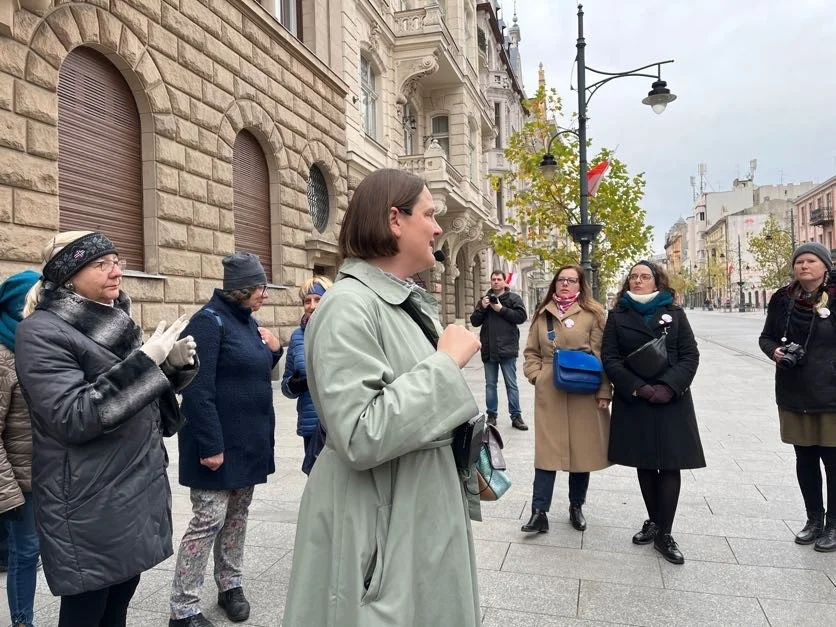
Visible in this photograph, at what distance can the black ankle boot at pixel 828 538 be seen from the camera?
400 centimetres

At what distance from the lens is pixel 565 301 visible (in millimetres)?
4691

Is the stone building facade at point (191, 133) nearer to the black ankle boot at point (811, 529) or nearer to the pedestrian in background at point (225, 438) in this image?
the pedestrian in background at point (225, 438)

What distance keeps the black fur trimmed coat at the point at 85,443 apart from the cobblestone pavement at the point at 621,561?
1227 millimetres

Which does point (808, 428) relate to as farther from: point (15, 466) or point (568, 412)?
point (15, 466)

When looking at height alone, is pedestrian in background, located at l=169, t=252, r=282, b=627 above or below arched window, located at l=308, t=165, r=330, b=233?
below

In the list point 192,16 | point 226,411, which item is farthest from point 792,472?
point 192,16

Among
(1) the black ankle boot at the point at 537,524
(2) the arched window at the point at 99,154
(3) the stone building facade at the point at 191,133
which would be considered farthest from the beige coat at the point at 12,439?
(2) the arched window at the point at 99,154

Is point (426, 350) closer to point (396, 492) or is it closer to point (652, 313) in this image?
point (396, 492)

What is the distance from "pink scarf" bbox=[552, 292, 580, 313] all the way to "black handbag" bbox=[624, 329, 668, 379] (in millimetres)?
725

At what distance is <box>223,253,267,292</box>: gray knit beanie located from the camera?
3.23m

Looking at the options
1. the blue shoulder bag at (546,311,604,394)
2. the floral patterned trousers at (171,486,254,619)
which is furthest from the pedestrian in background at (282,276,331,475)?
the blue shoulder bag at (546,311,604,394)

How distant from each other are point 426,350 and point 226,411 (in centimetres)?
191

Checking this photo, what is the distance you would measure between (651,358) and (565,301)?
2.89 feet

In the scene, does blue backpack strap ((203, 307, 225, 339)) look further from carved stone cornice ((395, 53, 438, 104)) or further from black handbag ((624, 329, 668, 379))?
carved stone cornice ((395, 53, 438, 104))
